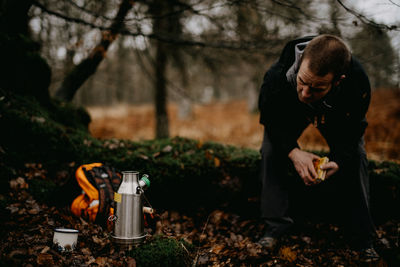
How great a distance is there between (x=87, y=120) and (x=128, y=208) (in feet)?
10.5

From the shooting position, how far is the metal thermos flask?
2.43m

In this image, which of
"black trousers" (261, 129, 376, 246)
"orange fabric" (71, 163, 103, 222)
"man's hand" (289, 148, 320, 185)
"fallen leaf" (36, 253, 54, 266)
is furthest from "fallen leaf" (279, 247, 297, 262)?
"fallen leaf" (36, 253, 54, 266)

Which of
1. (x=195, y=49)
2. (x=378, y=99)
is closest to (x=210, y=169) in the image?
(x=195, y=49)

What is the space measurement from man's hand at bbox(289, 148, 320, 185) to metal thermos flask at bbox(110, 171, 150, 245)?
1.52 m

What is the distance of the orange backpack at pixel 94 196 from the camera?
2.92 m

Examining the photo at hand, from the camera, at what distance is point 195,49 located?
597 centimetres

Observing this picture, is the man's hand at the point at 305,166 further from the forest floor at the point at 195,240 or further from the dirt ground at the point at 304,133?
the dirt ground at the point at 304,133

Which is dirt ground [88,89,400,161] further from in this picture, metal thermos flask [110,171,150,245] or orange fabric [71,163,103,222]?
metal thermos flask [110,171,150,245]

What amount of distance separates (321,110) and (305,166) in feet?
1.99

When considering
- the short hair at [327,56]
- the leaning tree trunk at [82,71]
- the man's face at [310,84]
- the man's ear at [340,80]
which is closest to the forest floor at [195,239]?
the man's face at [310,84]

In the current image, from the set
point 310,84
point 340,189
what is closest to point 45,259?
point 310,84

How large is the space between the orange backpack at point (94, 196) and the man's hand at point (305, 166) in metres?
1.98

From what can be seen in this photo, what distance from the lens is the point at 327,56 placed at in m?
2.38

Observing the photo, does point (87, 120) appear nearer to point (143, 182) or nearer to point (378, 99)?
point (143, 182)
